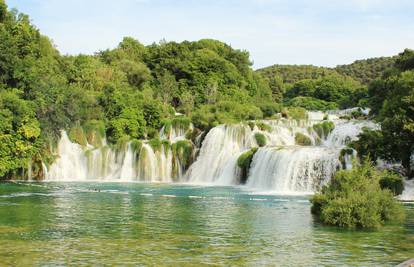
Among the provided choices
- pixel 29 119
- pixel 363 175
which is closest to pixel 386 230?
pixel 363 175

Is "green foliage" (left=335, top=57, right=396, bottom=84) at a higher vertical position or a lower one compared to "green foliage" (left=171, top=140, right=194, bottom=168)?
higher

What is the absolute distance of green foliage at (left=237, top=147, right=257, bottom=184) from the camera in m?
43.5

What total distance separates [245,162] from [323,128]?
10.0m

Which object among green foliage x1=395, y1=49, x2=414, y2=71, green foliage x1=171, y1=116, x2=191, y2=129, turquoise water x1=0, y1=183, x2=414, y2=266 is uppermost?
green foliage x1=395, y1=49, x2=414, y2=71

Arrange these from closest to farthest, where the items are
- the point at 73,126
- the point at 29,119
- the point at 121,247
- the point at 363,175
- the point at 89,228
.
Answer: the point at 121,247 → the point at 89,228 → the point at 363,175 → the point at 29,119 → the point at 73,126

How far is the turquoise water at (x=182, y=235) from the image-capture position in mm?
15633

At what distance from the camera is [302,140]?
50188 mm

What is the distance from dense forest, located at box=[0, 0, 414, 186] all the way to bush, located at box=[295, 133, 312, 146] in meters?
6.19

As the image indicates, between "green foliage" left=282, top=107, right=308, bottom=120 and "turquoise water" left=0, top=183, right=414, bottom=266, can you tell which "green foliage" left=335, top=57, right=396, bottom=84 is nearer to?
"green foliage" left=282, top=107, right=308, bottom=120

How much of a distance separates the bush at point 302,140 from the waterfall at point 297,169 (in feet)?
31.7

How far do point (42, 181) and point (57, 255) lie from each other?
104 ft

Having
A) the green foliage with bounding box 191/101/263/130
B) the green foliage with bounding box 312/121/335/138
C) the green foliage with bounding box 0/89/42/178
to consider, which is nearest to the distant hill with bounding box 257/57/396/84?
the green foliage with bounding box 191/101/263/130

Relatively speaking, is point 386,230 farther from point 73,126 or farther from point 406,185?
point 73,126

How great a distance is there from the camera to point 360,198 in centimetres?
2150
